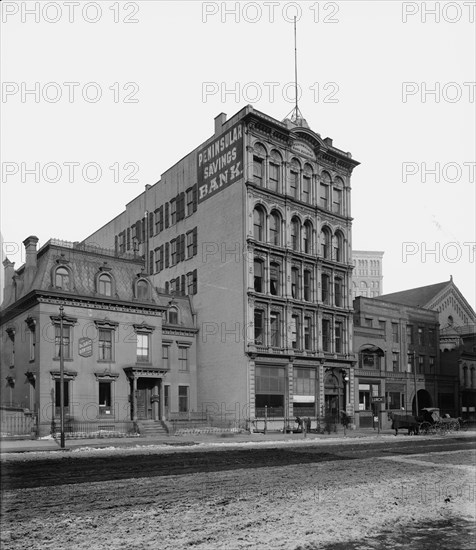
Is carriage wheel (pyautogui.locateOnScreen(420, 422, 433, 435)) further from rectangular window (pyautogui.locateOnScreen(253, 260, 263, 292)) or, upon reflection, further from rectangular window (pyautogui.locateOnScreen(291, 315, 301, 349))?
rectangular window (pyautogui.locateOnScreen(253, 260, 263, 292))

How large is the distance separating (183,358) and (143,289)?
24.1 ft

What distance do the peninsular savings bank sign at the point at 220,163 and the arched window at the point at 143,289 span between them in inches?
404

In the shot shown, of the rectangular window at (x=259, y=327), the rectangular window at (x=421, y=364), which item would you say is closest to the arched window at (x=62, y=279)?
the rectangular window at (x=259, y=327)

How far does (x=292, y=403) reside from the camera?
4978 centimetres

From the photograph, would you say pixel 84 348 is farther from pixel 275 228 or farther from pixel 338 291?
pixel 338 291

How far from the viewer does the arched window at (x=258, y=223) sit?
162 feet

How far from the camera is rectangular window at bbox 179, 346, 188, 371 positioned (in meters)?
50.2

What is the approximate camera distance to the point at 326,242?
2195 inches

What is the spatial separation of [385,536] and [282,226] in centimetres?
4145

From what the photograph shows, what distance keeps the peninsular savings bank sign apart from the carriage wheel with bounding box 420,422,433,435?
77.4 ft

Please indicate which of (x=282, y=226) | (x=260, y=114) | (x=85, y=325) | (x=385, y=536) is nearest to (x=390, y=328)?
(x=282, y=226)

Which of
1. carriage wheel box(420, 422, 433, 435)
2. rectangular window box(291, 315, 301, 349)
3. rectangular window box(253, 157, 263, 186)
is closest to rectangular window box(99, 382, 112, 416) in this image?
rectangular window box(291, 315, 301, 349)

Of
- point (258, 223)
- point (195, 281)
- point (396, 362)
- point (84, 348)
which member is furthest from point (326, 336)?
point (84, 348)

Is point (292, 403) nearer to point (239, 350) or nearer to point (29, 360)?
point (239, 350)
